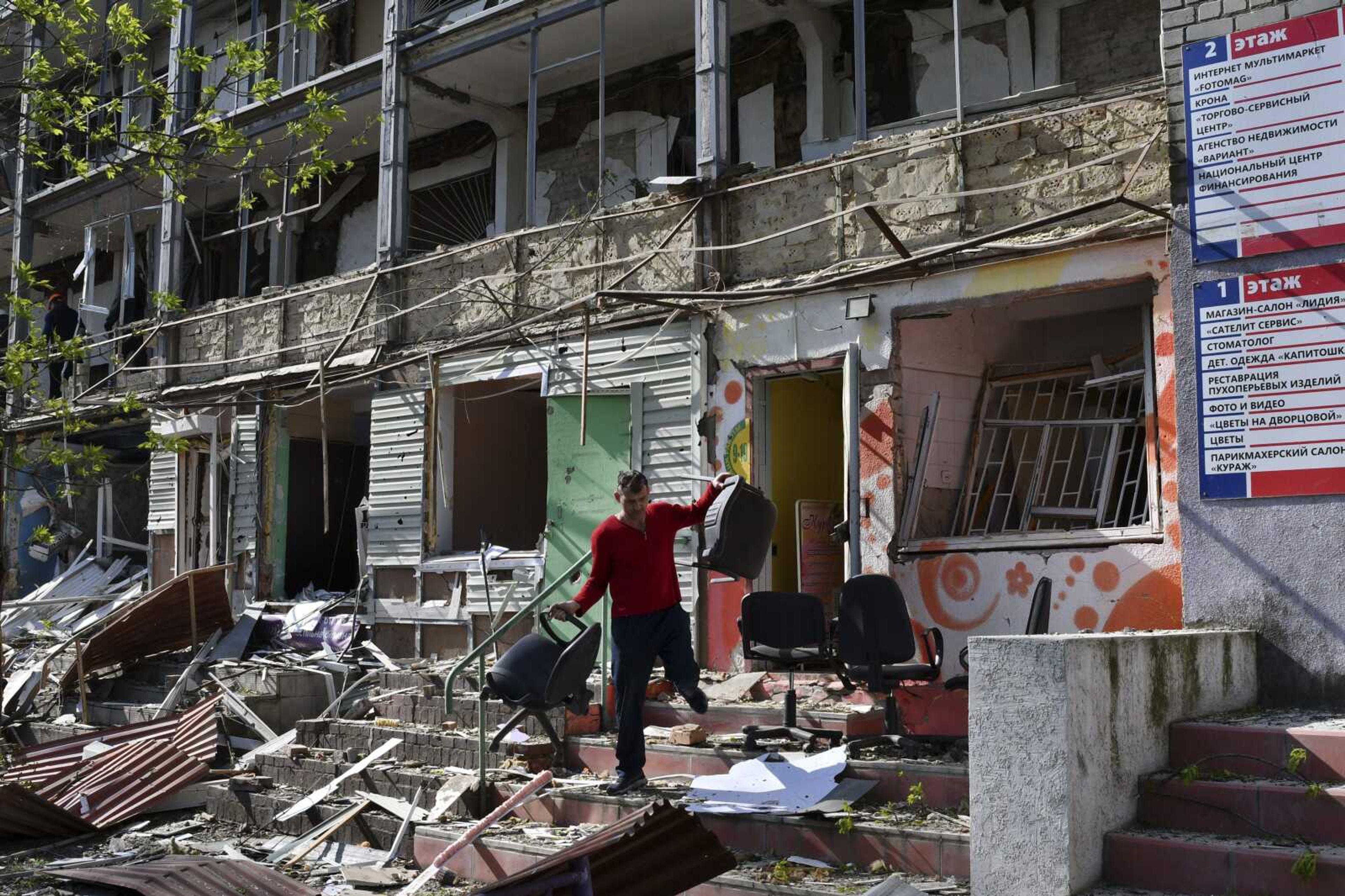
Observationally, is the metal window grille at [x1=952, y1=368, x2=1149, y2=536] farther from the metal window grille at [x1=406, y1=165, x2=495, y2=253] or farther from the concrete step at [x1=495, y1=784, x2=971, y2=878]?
the metal window grille at [x1=406, y1=165, x2=495, y2=253]

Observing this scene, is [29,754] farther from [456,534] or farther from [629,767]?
[629,767]

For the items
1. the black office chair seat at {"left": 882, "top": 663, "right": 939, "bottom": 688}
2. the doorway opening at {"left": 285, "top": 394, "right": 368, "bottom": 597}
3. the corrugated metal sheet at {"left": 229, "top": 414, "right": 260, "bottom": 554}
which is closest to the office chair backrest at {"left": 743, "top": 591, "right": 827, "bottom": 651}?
the black office chair seat at {"left": 882, "top": 663, "right": 939, "bottom": 688}

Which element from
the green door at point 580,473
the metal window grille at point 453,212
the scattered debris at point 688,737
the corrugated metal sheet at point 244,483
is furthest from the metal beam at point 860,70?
the corrugated metal sheet at point 244,483

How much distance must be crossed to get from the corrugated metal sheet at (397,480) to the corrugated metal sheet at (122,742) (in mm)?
2828

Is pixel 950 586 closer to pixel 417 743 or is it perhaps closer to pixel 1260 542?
pixel 1260 542

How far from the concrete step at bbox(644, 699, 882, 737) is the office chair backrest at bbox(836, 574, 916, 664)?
0.63m

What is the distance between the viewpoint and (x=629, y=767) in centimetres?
776

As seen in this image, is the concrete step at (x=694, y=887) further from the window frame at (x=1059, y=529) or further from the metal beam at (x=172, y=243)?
the metal beam at (x=172, y=243)

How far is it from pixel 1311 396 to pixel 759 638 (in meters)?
3.42

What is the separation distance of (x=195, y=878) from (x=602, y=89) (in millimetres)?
8139

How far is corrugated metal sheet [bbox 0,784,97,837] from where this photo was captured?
9.57 m

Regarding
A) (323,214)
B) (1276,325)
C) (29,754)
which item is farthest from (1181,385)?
(323,214)

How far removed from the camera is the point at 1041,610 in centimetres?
794

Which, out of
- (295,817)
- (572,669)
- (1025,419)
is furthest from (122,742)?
(1025,419)
